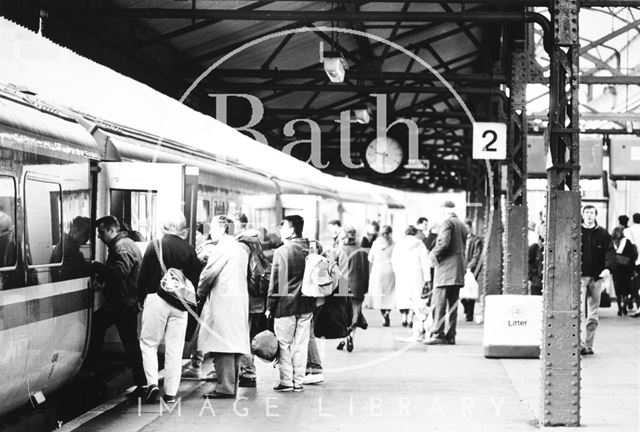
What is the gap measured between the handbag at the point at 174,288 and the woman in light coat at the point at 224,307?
1.16 ft

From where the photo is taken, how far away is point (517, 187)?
15.7m

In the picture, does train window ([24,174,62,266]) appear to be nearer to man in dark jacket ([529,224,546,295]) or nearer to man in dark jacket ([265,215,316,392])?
man in dark jacket ([265,215,316,392])

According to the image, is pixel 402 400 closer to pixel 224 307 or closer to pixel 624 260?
pixel 224 307

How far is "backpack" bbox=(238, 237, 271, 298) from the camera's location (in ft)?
35.0

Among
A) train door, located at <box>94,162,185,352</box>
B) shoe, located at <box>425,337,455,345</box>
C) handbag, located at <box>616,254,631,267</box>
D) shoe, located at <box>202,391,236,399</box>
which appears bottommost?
shoe, located at <box>425,337,455,345</box>

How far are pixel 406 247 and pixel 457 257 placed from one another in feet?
5.23

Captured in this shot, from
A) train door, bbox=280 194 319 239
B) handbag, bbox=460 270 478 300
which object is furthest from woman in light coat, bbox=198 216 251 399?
handbag, bbox=460 270 478 300

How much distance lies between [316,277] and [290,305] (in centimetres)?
39

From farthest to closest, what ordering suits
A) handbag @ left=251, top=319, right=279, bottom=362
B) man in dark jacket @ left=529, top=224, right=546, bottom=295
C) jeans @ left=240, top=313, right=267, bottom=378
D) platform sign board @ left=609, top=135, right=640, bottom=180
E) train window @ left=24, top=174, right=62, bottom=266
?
platform sign board @ left=609, top=135, right=640, bottom=180
man in dark jacket @ left=529, top=224, right=546, bottom=295
jeans @ left=240, top=313, right=267, bottom=378
handbag @ left=251, top=319, right=279, bottom=362
train window @ left=24, top=174, right=62, bottom=266

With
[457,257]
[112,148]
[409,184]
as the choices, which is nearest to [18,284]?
[112,148]

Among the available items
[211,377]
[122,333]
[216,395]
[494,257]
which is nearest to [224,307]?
[216,395]

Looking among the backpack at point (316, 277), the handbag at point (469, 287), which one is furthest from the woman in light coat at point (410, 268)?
the backpack at point (316, 277)

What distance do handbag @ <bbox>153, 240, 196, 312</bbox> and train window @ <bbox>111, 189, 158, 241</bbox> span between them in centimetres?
89

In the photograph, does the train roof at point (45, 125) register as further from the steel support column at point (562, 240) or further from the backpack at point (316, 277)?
the steel support column at point (562, 240)
